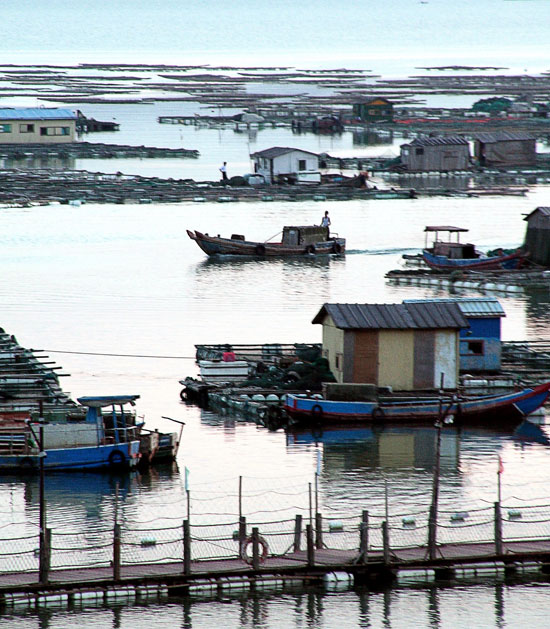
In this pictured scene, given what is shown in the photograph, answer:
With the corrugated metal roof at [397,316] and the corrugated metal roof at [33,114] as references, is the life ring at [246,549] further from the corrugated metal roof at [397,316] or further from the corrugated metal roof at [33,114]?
the corrugated metal roof at [33,114]

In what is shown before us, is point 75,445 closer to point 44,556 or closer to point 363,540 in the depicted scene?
point 44,556

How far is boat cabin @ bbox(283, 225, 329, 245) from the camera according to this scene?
166 feet

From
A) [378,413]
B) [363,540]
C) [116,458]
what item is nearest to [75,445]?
[116,458]

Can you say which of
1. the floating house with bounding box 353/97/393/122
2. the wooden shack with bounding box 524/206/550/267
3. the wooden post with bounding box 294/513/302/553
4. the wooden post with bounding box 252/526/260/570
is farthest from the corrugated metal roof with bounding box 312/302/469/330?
the floating house with bounding box 353/97/393/122

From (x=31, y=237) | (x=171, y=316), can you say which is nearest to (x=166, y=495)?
(x=171, y=316)

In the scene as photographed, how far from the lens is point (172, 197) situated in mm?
66688

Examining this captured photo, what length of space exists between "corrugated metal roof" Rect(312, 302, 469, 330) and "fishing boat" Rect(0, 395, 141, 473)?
5.67 m

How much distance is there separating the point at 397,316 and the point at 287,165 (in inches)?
A: 1832

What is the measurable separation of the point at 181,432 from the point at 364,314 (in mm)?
4853

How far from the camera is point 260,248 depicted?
164ft

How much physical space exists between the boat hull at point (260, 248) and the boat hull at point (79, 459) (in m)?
27.7

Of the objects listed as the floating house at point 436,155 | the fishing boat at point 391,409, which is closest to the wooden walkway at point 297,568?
the fishing boat at point 391,409

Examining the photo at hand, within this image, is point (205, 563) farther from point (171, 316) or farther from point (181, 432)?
point (171, 316)

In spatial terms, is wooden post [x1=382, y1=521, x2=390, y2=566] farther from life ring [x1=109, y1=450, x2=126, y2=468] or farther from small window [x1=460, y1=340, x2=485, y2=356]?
small window [x1=460, y1=340, x2=485, y2=356]
